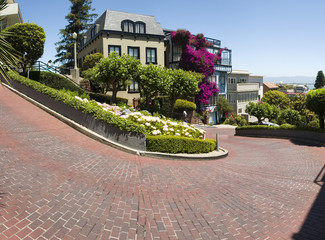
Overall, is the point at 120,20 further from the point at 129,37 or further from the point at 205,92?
the point at 205,92

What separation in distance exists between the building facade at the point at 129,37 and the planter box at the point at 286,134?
50.0 feet

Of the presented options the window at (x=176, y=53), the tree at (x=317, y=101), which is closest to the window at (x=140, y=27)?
the window at (x=176, y=53)

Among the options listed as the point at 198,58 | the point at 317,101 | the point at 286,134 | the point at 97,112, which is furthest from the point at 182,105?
the point at 97,112

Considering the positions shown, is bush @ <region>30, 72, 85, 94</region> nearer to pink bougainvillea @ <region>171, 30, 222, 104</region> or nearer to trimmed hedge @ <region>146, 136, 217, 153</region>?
trimmed hedge @ <region>146, 136, 217, 153</region>

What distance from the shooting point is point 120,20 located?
30672 mm

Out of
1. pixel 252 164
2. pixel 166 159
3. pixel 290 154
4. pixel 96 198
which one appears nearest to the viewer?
pixel 96 198

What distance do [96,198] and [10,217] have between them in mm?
1880

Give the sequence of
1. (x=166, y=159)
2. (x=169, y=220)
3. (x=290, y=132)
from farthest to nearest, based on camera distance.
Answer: (x=290, y=132)
(x=166, y=159)
(x=169, y=220)

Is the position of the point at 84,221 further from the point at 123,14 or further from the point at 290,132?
the point at 123,14

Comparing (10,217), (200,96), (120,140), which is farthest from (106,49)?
(10,217)

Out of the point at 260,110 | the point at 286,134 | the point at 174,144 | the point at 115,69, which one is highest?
the point at 115,69

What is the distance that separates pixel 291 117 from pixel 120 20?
1219 inches

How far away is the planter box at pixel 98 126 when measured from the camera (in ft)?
36.4

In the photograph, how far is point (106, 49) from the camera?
28938 mm
